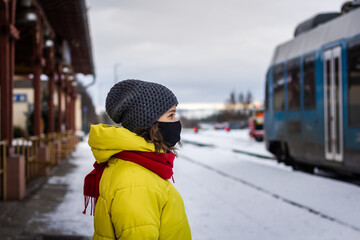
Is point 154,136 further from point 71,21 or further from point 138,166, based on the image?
point 71,21

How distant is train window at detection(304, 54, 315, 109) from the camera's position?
33.9 ft

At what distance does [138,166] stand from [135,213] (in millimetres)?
205

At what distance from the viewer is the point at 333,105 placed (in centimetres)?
938

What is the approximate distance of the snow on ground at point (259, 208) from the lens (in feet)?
18.1

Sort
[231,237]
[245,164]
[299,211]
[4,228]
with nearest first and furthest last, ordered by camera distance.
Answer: [231,237] → [4,228] → [299,211] → [245,164]

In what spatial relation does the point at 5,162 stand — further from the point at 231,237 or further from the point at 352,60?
the point at 352,60

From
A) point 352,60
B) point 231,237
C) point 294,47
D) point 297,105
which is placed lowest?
point 231,237

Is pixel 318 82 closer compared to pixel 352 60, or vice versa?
pixel 352 60

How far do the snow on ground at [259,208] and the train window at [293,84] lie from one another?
181 centimetres

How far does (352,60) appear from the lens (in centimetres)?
874

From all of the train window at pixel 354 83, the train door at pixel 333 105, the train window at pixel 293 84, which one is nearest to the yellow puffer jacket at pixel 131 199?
the train window at pixel 354 83

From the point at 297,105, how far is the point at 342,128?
7.65 feet

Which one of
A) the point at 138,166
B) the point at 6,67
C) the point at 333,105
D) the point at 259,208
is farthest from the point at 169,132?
the point at 333,105

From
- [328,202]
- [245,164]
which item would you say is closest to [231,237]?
[328,202]
